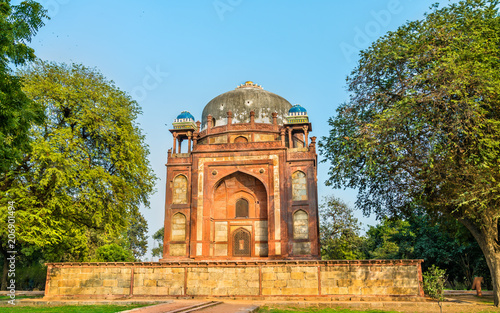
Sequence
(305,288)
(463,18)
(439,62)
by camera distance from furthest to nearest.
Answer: (305,288) → (463,18) → (439,62)

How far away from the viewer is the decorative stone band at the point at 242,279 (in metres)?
15.4

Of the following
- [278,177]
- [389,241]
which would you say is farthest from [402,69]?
[389,241]

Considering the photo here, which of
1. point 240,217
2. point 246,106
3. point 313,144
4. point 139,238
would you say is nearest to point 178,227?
point 240,217

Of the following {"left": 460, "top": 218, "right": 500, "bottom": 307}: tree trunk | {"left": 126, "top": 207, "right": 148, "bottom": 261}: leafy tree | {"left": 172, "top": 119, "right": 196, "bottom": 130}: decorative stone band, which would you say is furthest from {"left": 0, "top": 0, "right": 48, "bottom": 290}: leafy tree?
{"left": 126, "top": 207, "right": 148, "bottom": 261}: leafy tree

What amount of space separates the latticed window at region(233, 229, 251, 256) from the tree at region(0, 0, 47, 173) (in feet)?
51.6

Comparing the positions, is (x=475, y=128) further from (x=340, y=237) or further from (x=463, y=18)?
(x=340, y=237)

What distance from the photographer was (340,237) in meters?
32.7

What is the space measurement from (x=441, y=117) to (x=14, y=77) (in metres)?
12.1

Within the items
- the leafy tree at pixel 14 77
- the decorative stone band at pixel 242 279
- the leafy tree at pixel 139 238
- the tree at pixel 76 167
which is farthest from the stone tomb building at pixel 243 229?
the leafy tree at pixel 139 238

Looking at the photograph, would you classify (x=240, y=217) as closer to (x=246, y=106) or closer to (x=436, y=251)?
(x=246, y=106)

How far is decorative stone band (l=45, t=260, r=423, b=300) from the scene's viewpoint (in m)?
15.4

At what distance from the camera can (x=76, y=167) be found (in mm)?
16172

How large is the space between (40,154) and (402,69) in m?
13.1

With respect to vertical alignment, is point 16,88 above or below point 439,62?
below
